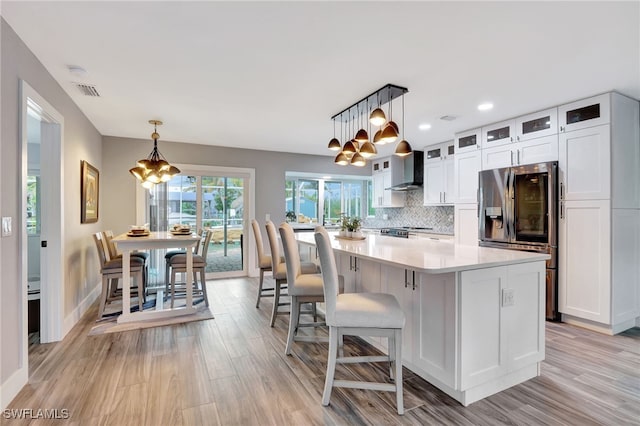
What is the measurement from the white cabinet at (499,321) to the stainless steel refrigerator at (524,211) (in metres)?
1.63

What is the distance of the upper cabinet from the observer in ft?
10.3

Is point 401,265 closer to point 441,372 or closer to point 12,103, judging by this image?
point 441,372

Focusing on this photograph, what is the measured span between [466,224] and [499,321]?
2.75 m

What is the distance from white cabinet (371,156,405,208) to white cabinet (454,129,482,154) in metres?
1.60

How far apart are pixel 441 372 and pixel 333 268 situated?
96cm

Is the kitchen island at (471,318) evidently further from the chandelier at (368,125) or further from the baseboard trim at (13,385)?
the baseboard trim at (13,385)

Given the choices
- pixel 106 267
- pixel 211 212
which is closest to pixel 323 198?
pixel 211 212

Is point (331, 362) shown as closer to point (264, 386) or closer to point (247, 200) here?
point (264, 386)

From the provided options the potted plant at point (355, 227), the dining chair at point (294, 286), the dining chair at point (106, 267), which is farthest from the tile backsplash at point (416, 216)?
the dining chair at point (106, 267)

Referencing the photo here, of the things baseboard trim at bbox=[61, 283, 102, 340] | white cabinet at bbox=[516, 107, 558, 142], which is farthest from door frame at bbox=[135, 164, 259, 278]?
white cabinet at bbox=[516, 107, 558, 142]

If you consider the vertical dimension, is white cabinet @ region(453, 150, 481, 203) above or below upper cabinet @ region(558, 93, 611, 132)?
below

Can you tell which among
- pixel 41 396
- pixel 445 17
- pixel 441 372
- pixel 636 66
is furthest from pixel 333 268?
pixel 636 66

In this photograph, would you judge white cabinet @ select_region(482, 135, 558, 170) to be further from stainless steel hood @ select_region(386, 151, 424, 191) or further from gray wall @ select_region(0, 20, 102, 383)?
gray wall @ select_region(0, 20, 102, 383)

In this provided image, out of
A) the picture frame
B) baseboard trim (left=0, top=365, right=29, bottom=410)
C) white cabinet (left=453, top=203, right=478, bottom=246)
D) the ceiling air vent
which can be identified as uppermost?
the ceiling air vent
